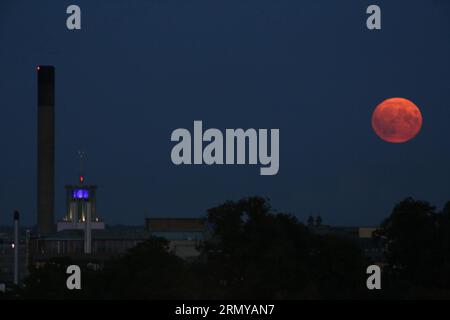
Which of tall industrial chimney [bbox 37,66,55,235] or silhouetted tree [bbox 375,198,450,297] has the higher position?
tall industrial chimney [bbox 37,66,55,235]

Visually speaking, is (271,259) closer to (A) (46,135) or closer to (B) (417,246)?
(B) (417,246)

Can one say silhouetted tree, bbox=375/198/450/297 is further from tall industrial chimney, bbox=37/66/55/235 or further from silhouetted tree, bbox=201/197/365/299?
tall industrial chimney, bbox=37/66/55/235

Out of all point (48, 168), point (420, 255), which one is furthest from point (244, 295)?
point (48, 168)

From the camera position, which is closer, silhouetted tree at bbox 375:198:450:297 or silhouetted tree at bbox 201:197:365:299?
silhouetted tree at bbox 201:197:365:299

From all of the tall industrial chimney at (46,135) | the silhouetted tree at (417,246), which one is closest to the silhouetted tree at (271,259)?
the silhouetted tree at (417,246)

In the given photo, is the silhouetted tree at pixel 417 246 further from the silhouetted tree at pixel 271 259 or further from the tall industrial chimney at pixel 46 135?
the tall industrial chimney at pixel 46 135

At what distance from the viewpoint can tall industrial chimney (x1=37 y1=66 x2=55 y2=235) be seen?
174 meters

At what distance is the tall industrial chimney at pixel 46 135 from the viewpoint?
174 m

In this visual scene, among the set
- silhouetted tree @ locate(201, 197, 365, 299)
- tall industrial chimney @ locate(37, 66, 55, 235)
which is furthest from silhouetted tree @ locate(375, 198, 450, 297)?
tall industrial chimney @ locate(37, 66, 55, 235)

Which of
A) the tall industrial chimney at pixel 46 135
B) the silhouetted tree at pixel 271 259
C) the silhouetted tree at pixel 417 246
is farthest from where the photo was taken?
the tall industrial chimney at pixel 46 135

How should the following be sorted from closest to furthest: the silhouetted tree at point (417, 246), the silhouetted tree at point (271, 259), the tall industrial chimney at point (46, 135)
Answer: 1. the silhouetted tree at point (271, 259)
2. the silhouetted tree at point (417, 246)
3. the tall industrial chimney at point (46, 135)

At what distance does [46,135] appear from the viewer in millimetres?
175500
